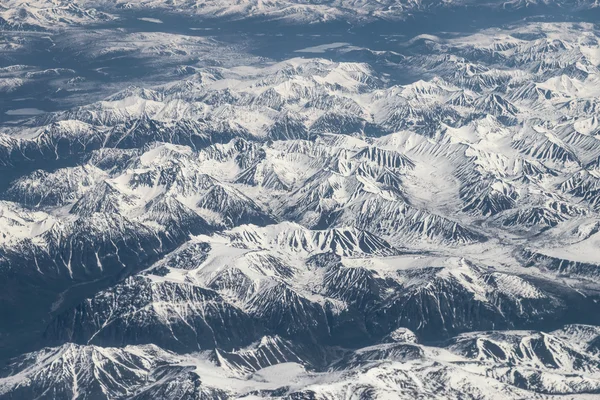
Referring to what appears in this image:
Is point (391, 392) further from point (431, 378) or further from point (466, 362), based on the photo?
point (466, 362)

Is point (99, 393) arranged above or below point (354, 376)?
below

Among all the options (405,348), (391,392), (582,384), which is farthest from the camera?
(405,348)

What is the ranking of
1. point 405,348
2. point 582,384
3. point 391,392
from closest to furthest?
point 391,392 < point 582,384 < point 405,348

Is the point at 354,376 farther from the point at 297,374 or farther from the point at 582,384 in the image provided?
the point at 582,384

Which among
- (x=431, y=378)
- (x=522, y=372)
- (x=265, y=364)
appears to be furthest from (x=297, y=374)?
(x=522, y=372)

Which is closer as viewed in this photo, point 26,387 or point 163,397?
point 163,397

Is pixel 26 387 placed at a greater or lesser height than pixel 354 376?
lesser

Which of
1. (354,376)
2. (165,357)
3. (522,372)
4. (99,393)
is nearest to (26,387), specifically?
(99,393)

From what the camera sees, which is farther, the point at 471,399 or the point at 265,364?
the point at 265,364
